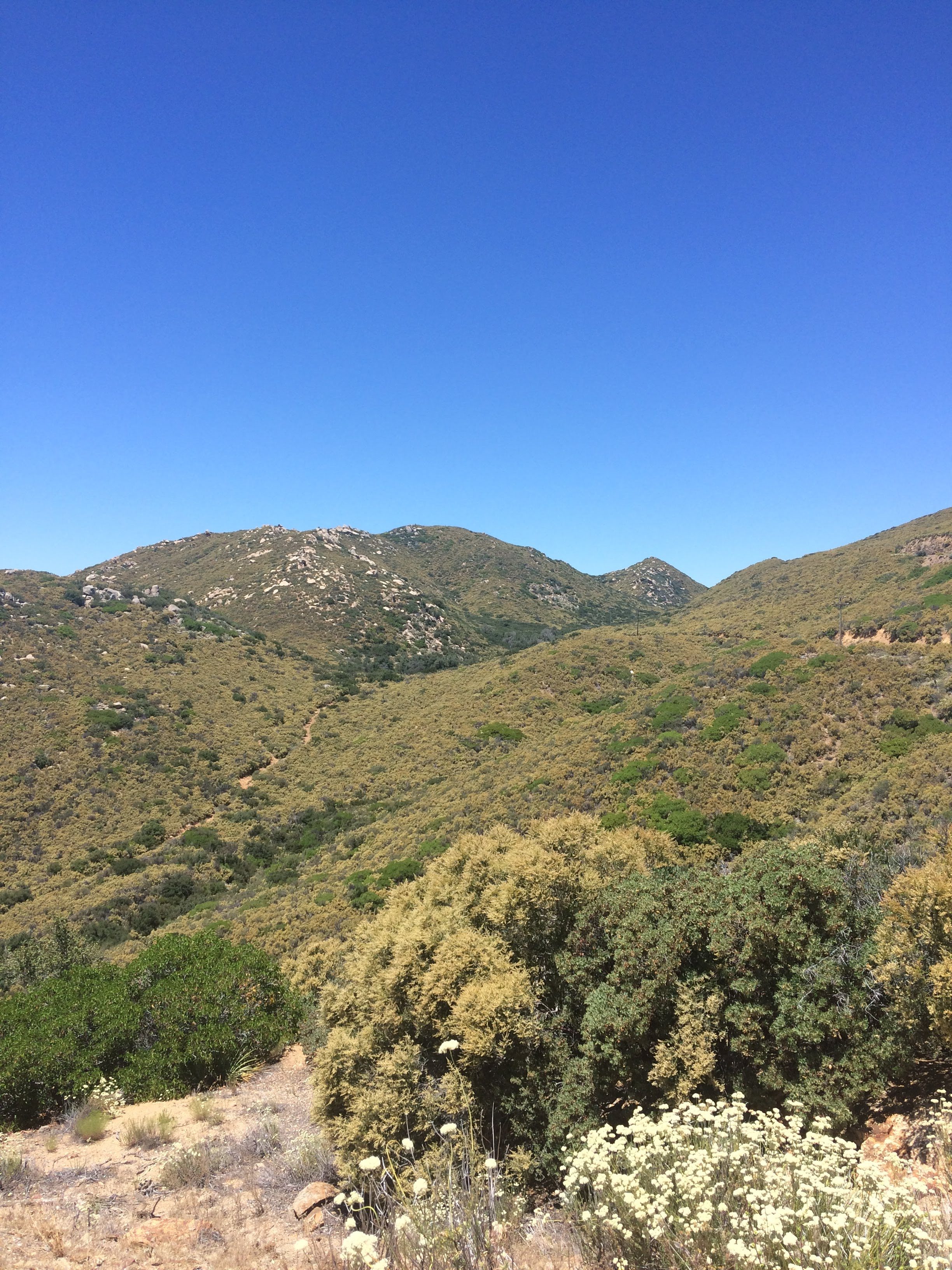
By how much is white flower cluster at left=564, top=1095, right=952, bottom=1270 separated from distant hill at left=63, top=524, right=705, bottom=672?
6517cm

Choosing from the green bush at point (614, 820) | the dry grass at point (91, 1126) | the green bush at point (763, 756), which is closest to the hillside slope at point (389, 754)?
the green bush at point (763, 756)

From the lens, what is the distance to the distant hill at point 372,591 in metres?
76.7

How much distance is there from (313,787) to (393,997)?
31.9 metres

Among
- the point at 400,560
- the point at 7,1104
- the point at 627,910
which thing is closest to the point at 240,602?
the point at 400,560

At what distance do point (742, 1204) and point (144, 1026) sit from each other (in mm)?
12342

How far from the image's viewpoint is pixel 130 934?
24.9 m

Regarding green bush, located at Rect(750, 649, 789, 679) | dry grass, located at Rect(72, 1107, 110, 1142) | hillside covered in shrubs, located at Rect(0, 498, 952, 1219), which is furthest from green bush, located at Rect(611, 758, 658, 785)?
dry grass, located at Rect(72, 1107, 110, 1142)

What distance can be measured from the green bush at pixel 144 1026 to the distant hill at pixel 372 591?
185ft

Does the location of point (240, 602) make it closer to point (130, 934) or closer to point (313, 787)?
point (313, 787)

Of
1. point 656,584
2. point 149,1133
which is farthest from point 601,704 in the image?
point 656,584

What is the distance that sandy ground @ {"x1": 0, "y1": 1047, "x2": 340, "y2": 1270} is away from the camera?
5.93 meters

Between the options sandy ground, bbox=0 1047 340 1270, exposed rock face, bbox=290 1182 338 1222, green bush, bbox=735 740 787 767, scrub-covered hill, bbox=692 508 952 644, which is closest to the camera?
sandy ground, bbox=0 1047 340 1270

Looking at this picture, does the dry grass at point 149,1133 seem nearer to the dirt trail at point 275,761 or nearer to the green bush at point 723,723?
the green bush at point 723,723

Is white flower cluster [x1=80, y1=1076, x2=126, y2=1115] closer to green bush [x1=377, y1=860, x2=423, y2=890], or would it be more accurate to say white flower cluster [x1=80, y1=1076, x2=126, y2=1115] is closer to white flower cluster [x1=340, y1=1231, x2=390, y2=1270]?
white flower cluster [x1=340, y1=1231, x2=390, y2=1270]
